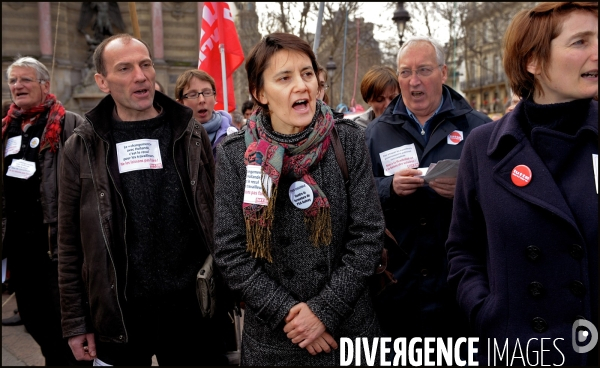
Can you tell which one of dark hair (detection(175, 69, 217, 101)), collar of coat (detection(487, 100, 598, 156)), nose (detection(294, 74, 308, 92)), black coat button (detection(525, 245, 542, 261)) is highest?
dark hair (detection(175, 69, 217, 101))

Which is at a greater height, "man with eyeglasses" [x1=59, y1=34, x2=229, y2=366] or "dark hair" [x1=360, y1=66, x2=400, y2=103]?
"dark hair" [x1=360, y1=66, x2=400, y2=103]

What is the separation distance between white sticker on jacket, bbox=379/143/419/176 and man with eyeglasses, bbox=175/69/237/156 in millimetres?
1724

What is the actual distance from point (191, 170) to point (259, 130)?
627mm

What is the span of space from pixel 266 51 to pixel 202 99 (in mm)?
2375

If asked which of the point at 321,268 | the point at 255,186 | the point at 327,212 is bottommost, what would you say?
the point at 321,268

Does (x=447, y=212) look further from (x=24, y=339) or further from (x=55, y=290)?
(x=24, y=339)

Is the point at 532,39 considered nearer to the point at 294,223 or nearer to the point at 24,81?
the point at 294,223

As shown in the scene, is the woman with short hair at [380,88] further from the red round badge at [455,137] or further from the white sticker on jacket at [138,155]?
the white sticker on jacket at [138,155]

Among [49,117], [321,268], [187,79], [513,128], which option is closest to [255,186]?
[321,268]

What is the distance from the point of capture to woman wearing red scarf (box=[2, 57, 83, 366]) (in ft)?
12.9

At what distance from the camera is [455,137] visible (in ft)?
10.2

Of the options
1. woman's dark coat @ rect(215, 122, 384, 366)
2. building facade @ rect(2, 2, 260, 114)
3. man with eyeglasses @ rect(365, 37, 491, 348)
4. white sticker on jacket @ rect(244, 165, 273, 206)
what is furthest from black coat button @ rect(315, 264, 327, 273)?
building facade @ rect(2, 2, 260, 114)

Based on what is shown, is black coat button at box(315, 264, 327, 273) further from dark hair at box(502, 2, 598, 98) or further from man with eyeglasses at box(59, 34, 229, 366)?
dark hair at box(502, 2, 598, 98)

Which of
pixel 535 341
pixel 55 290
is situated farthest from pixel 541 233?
pixel 55 290
